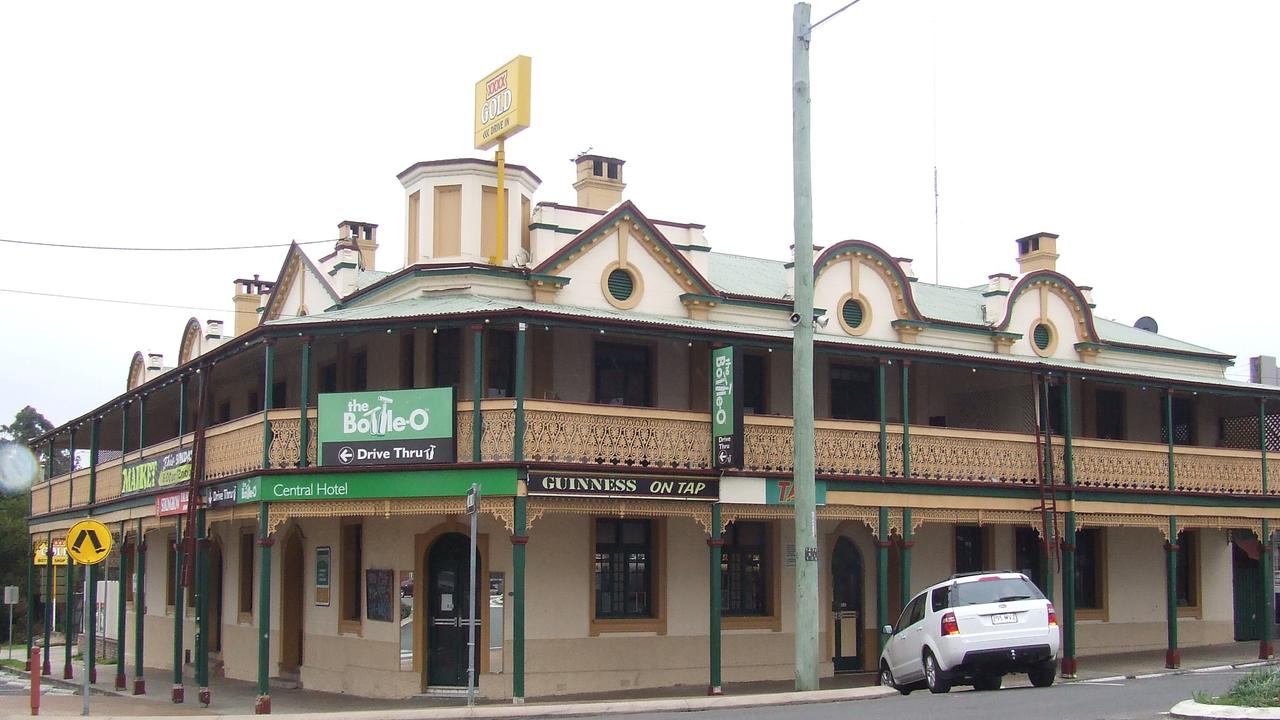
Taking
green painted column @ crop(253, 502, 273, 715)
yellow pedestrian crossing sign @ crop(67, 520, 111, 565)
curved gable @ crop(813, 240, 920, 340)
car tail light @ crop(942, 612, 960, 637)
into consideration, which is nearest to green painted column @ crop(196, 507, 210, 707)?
green painted column @ crop(253, 502, 273, 715)

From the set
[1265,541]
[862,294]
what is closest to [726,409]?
[862,294]

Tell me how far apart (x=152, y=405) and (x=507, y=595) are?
1363 cm

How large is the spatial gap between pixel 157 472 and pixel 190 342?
9220mm

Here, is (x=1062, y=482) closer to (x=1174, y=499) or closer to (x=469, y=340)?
(x=1174, y=499)

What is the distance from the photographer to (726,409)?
2111 cm

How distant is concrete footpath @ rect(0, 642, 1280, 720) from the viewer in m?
17.2

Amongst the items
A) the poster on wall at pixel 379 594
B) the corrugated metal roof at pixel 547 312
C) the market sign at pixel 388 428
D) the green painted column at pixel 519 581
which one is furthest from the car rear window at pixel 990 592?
the poster on wall at pixel 379 594

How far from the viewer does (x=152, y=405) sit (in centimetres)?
3181

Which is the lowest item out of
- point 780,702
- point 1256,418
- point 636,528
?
point 780,702

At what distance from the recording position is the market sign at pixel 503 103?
2394cm

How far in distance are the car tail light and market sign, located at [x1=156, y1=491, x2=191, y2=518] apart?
472 inches

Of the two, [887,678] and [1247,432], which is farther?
[1247,432]

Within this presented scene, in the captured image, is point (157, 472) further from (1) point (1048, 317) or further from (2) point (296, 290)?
(1) point (1048, 317)

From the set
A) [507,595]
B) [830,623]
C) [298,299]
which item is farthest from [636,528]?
[298,299]
